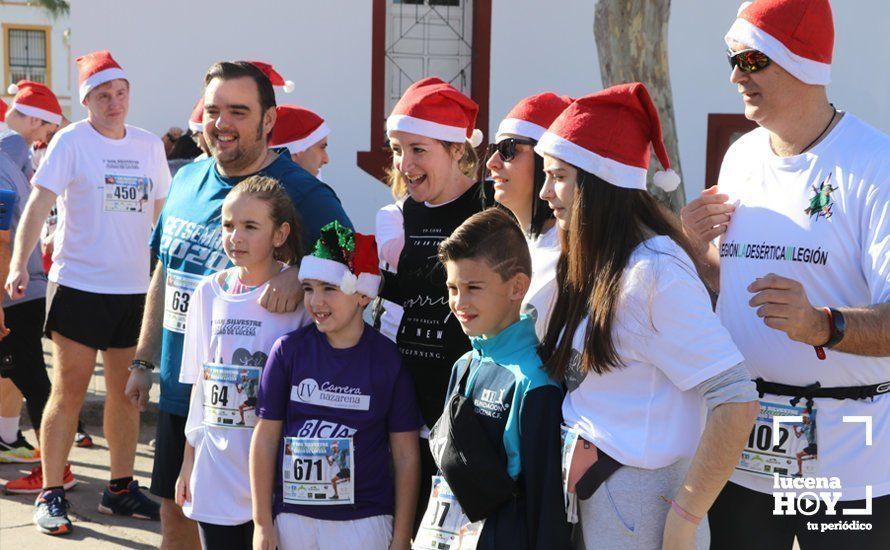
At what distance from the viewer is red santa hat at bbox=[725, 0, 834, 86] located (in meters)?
2.75

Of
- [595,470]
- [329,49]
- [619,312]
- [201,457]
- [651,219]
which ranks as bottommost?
[201,457]

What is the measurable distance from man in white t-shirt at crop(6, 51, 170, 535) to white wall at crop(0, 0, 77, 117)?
119ft

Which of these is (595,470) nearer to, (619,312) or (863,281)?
(619,312)

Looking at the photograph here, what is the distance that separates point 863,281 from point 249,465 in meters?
1.94

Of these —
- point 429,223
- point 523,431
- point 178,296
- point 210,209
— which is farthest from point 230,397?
point 523,431

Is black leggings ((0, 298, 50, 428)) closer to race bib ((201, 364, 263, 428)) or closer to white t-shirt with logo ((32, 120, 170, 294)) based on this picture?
white t-shirt with logo ((32, 120, 170, 294))

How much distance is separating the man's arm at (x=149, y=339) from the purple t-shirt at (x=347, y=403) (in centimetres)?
91

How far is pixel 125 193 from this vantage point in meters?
5.69

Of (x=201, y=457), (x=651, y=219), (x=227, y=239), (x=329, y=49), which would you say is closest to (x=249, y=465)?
(x=201, y=457)

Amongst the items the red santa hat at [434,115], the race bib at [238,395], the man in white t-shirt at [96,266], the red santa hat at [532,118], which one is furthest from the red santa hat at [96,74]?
the red santa hat at [532,118]

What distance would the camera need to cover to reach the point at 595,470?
254cm

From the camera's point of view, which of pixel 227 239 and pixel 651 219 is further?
pixel 227 239

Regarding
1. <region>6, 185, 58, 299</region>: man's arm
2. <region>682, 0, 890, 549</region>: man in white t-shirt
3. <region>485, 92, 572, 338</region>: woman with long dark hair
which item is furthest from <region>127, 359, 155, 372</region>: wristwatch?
<region>682, 0, 890, 549</region>: man in white t-shirt

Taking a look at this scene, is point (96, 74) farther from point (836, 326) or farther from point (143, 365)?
point (836, 326)
